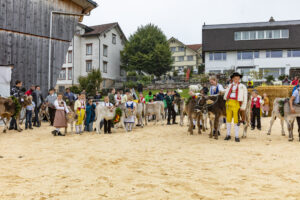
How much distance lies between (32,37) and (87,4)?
5.01 metres

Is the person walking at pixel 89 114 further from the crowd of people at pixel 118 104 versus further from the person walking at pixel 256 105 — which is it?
the person walking at pixel 256 105

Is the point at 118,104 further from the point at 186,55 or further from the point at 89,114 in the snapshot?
the point at 186,55

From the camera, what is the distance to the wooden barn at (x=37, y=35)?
15.2 metres

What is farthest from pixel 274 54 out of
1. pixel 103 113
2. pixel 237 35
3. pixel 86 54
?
pixel 103 113

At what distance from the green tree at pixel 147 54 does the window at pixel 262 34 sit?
13.0 m

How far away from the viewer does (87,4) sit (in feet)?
61.5

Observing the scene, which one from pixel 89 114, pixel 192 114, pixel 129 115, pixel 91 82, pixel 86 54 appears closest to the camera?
pixel 192 114

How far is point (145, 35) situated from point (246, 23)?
19.0 m

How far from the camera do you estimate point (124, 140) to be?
9.66 m

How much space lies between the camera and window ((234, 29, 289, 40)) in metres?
42.2

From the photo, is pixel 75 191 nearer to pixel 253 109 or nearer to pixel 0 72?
pixel 253 109

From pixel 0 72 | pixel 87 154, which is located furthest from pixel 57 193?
pixel 0 72

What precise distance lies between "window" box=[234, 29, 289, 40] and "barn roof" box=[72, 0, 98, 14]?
103 feet

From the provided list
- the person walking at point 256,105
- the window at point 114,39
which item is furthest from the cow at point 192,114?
the window at point 114,39
